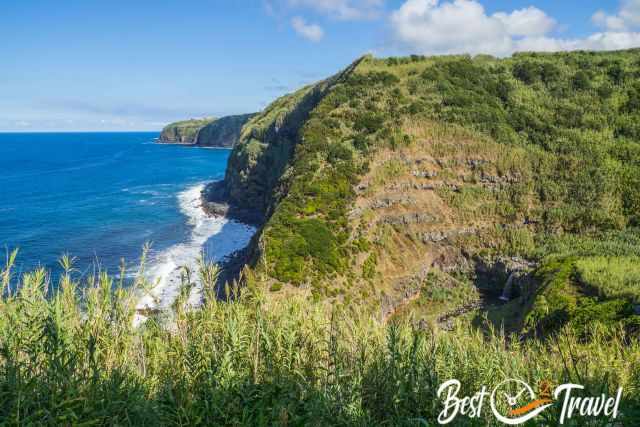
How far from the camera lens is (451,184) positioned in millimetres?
43906

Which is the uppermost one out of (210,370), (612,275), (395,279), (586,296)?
(210,370)

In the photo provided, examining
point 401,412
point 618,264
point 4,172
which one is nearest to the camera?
point 401,412

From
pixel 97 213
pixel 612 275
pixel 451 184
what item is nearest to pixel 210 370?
pixel 612 275

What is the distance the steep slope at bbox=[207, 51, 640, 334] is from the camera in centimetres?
3597

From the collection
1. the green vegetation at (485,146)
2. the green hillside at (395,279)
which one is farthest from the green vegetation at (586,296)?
the green vegetation at (485,146)

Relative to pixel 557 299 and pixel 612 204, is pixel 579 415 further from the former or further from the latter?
pixel 612 204

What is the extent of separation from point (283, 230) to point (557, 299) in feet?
74.5

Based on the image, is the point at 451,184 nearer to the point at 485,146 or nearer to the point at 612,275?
the point at 485,146

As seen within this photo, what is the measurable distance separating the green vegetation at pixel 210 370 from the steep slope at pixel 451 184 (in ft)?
73.8

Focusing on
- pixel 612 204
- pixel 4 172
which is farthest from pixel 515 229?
pixel 4 172

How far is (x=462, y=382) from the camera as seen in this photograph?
7363 millimetres

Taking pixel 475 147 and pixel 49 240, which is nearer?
pixel 475 147

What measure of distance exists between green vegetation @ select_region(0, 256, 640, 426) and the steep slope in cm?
2250

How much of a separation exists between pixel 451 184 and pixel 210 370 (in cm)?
4151
